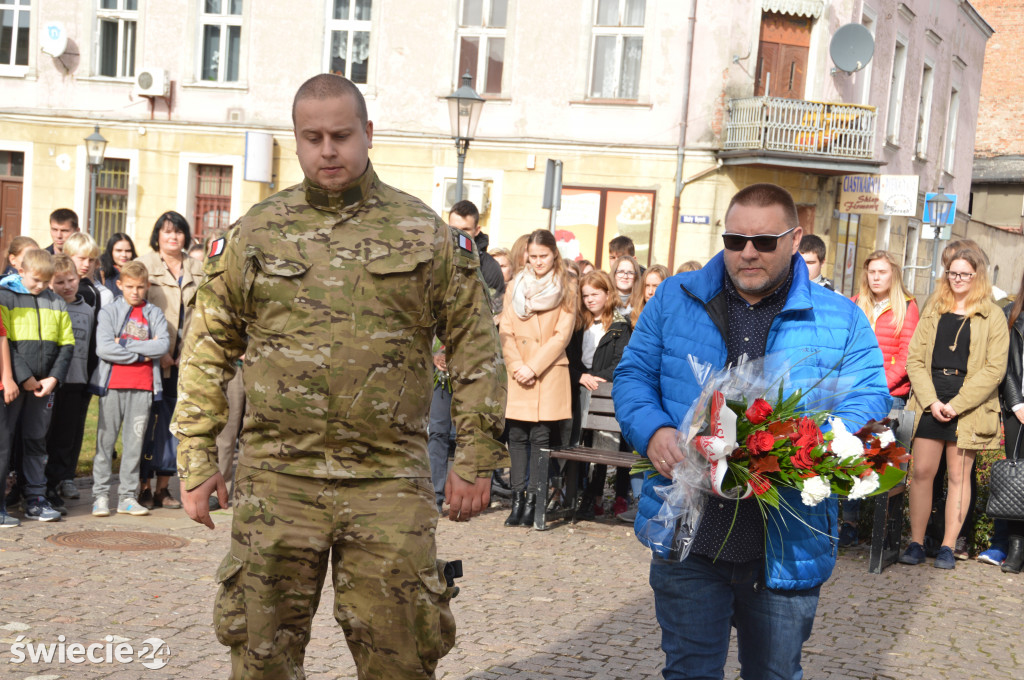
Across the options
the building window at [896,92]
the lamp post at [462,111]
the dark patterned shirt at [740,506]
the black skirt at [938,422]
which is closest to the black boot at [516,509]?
the black skirt at [938,422]

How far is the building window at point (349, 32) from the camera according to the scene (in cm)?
2681

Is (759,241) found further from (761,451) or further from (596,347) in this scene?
(596,347)

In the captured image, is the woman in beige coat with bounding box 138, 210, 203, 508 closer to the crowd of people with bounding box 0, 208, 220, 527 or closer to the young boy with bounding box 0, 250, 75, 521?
the crowd of people with bounding box 0, 208, 220, 527

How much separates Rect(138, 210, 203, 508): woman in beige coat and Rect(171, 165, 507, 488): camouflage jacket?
5449 mm

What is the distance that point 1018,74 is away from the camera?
48.8 metres

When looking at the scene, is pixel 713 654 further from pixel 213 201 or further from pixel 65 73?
pixel 65 73

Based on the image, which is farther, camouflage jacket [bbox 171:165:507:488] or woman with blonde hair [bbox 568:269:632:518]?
woman with blonde hair [bbox 568:269:632:518]

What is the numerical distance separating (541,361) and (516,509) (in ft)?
3.95

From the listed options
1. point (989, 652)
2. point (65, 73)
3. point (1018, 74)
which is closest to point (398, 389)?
point (989, 652)

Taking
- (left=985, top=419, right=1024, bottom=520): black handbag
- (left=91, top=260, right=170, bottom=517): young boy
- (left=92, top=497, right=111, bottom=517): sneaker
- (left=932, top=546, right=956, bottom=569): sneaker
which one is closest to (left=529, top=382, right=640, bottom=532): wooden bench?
(left=932, top=546, right=956, bottom=569): sneaker

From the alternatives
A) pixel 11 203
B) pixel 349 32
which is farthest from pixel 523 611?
pixel 11 203

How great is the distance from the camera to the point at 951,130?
3747 centimetres

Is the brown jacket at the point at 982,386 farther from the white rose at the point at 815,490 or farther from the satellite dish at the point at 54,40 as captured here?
the satellite dish at the point at 54,40

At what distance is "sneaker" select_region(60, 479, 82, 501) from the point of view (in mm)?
9078
